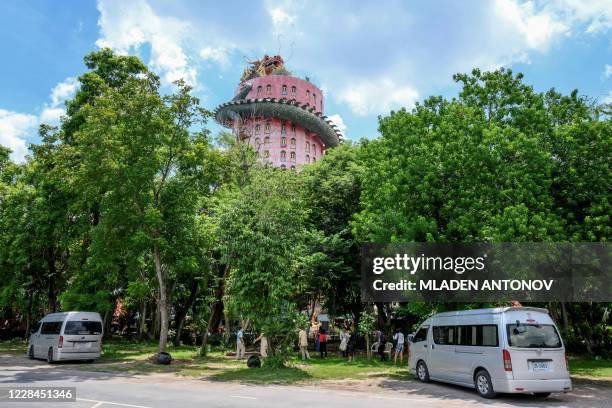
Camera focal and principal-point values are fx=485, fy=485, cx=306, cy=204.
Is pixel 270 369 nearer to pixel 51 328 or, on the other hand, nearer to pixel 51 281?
pixel 51 328

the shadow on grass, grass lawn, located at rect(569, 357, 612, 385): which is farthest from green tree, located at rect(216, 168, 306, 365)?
grass lawn, located at rect(569, 357, 612, 385)

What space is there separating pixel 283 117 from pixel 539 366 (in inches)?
3033

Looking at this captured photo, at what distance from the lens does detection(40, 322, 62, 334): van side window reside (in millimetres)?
20669

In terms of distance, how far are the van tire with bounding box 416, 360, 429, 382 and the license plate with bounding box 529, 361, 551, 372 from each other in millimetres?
4312

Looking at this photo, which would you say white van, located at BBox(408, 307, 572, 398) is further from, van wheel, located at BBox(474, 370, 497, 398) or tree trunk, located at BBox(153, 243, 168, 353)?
tree trunk, located at BBox(153, 243, 168, 353)

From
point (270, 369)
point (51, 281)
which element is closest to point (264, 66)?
point (51, 281)

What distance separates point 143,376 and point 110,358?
7606 millimetres

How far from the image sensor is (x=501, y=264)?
15875 mm

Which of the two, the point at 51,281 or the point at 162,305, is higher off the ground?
the point at 51,281

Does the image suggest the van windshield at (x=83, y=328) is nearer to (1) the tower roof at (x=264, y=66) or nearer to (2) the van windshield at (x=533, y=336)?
(2) the van windshield at (x=533, y=336)

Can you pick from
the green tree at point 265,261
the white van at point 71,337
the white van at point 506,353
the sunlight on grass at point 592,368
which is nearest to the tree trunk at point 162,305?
the white van at point 71,337

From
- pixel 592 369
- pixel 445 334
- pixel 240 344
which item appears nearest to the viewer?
pixel 445 334

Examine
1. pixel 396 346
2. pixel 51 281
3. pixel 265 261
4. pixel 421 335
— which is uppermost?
pixel 265 261

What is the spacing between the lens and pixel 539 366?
11.9 m
